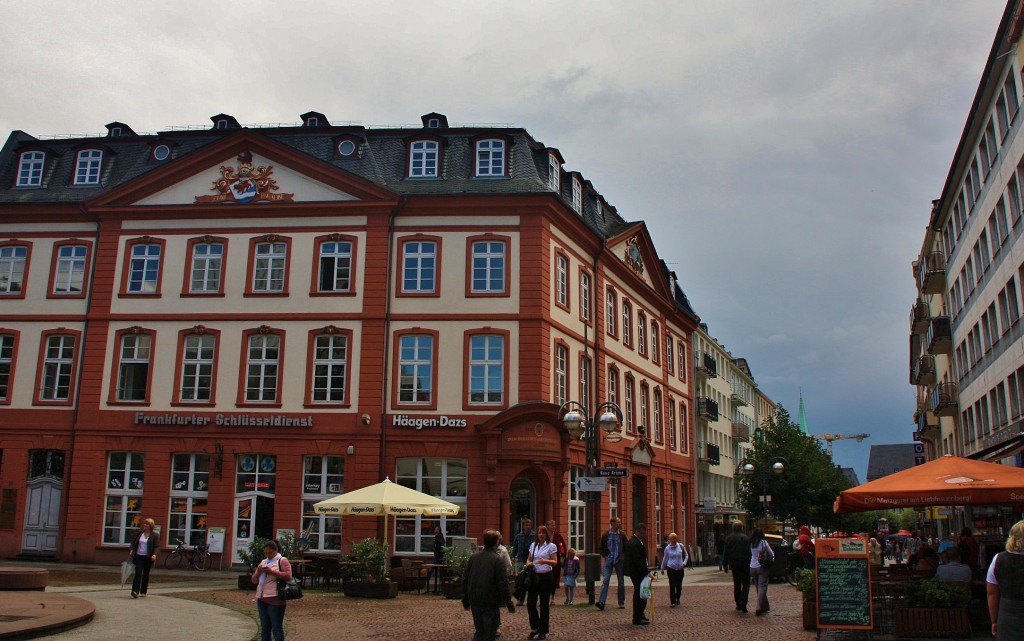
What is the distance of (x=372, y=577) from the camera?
22.6m

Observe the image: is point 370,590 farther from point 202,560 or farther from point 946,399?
point 946,399

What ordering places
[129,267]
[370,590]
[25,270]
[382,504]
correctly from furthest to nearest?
[25,270] < [129,267] < [382,504] < [370,590]

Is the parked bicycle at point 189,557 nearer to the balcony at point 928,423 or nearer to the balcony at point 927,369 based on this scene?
the balcony at point 927,369

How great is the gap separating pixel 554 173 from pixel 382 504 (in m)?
15.7

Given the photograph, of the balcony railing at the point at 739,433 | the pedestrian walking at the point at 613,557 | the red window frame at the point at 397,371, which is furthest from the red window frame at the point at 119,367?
the balcony railing at the point at 739,433

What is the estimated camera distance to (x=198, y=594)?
864 inches

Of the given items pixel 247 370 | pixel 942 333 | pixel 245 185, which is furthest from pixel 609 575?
pixel 942 333

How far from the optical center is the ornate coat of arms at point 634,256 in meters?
41.6

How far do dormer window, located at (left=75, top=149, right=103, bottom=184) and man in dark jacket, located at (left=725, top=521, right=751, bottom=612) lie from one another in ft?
89.2

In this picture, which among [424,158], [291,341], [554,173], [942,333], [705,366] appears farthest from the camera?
[705,366]

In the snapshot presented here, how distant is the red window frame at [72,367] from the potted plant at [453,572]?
1623 centimetres

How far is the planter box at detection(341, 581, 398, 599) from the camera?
22.4 metres

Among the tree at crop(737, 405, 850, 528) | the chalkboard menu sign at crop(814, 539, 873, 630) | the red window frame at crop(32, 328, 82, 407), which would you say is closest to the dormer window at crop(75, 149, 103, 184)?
the red window frame at crop(32, 328, 82, 407)

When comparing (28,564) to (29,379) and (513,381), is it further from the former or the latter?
(513,381)
